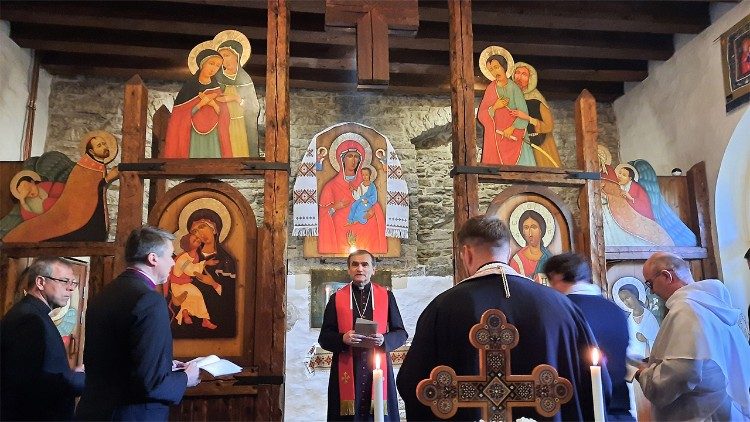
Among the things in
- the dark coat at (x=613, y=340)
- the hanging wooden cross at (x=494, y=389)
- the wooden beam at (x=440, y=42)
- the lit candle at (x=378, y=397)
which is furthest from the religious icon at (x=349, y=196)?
the lit candle at (x=378, y=397)

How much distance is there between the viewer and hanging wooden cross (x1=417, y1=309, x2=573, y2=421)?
6.75 ft

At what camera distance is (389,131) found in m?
8.30

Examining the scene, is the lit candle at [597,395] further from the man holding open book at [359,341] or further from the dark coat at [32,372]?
the dark coat at [32,372]

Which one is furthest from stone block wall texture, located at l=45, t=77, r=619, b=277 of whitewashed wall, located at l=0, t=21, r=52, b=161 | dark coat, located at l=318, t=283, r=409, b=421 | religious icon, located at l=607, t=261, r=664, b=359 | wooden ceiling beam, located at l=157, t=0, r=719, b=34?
dark coat, located at l=318, t=283, r=409, b=421

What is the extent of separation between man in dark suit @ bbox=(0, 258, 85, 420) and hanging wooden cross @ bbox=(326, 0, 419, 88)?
2636 mm

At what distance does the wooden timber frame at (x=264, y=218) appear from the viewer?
14.0ft

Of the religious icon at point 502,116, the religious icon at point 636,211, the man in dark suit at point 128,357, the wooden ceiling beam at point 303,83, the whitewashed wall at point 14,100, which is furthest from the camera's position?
the wooden ceiling beam at point 303,83

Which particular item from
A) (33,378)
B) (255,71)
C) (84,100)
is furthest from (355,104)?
(33,378)

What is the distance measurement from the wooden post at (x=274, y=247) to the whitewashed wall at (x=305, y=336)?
2906mm

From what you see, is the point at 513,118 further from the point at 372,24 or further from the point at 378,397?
the point at 378,397

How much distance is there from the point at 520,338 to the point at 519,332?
0.02 m

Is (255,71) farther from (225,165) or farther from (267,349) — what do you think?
(267,349)

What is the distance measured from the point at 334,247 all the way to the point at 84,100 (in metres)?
3.64

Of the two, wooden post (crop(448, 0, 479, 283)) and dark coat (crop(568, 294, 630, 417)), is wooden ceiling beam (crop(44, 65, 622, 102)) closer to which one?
wooden post (crop(448, 0, 479, 283))
